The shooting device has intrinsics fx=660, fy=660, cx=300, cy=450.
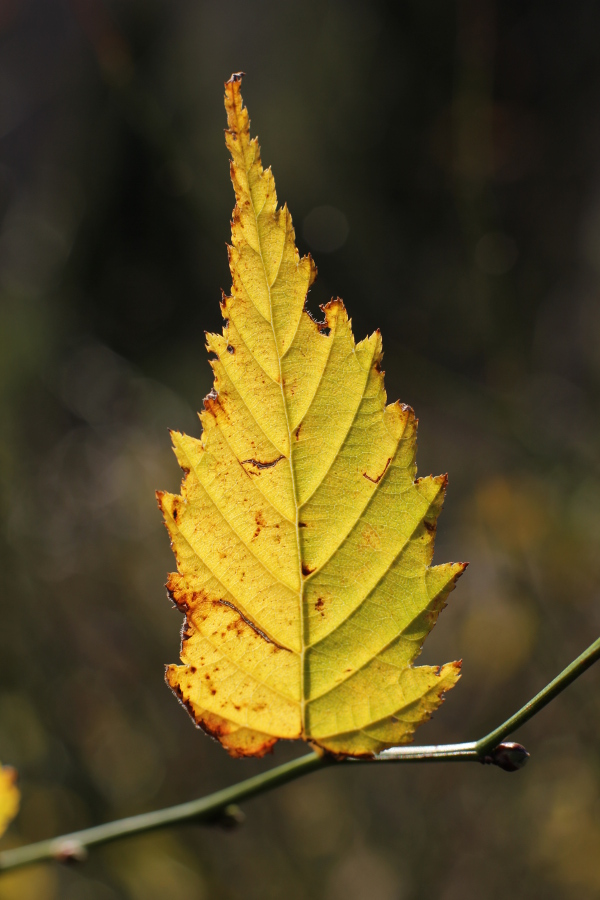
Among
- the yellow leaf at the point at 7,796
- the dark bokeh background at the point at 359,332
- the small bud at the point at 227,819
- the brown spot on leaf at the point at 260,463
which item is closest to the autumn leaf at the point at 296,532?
the brown spot on leaf at the point at 260,463

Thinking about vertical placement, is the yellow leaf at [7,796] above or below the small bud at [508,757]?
below

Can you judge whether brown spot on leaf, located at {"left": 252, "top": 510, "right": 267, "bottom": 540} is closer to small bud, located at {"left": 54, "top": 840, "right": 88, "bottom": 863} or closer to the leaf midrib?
the leaf midrib

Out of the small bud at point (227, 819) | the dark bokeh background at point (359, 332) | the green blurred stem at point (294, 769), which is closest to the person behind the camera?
the green blurred stem at point (294, 769)

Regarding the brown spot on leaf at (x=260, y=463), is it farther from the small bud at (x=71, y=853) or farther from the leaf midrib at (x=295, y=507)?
the small bud at (x=71, y=853)

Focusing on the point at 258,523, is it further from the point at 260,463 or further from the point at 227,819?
the point at 227,819

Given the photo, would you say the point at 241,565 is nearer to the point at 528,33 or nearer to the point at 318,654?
the point at 318,654

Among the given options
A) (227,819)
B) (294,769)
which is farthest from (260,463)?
(227,819)

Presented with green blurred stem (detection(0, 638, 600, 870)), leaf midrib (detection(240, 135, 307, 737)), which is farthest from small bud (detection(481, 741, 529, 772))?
leaf midrib (detection(240, 135, 307, 737))
